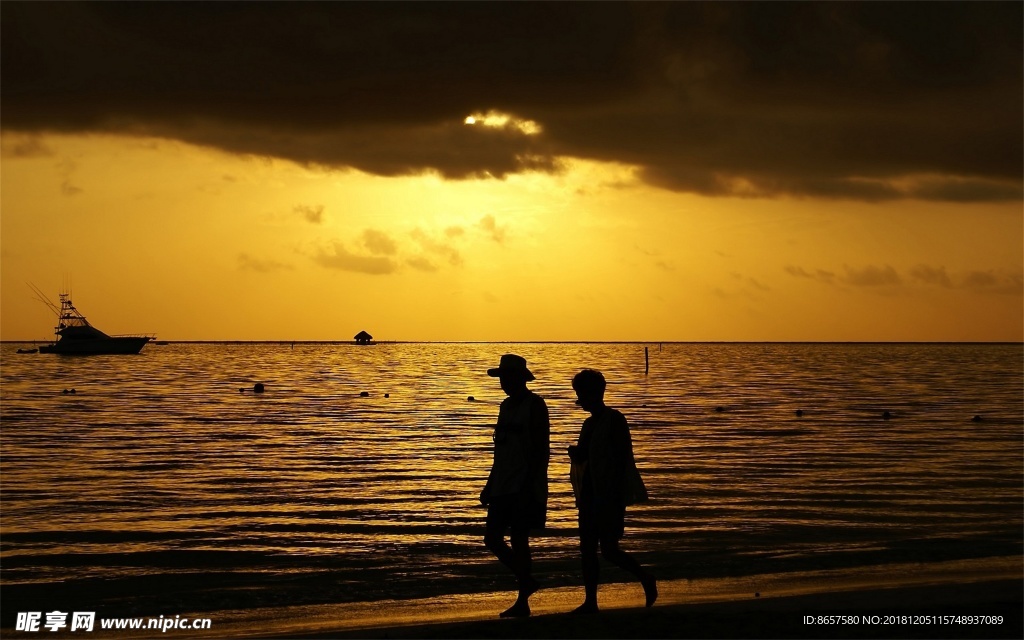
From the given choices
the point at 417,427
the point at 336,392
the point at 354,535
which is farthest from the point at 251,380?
the point at 354,535

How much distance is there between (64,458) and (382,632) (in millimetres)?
22276

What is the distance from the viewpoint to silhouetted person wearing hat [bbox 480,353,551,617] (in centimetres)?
991

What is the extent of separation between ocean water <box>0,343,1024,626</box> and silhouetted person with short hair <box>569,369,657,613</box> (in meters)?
3.99

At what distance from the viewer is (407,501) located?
20.7 meters

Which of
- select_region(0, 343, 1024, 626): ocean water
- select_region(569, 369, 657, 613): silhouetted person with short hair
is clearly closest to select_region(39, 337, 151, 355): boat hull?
select_region(0, 343, 1024, 626): ocean water

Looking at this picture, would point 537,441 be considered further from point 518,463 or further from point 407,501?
point 407,501

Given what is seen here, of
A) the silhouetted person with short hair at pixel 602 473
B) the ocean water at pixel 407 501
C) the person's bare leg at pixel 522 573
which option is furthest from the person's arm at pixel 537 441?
the ocean water at pixel 407 501

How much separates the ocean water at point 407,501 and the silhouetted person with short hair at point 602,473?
399 centimetres

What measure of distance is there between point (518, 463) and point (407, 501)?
1130 centimetres

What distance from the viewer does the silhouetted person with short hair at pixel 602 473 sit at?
973 centimetres

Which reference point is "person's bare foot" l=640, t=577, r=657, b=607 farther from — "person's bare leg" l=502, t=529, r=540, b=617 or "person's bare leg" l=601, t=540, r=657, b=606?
"person's bare leg" l=502, t=529, r=540, b=617

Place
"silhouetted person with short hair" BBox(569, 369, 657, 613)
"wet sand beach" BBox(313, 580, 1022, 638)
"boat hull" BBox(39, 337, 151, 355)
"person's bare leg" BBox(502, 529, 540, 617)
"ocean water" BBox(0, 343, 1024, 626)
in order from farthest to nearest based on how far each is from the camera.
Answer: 1. "boat hull" BBox(39, 337, 151, 355)
2. "ocean water" BBox(0, 343, 1024, 626)
3. "person's bare leg" BBox(502, 529, 540, 617)
4. "silhouetted person with short hair" BBox(569, 369, 657, 613)
5. "wet sand beach" BBox(313, 580, 1022, 638)

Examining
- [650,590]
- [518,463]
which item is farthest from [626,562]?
[518,463]

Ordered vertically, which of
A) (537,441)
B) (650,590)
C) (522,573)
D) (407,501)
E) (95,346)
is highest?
(95,346)
